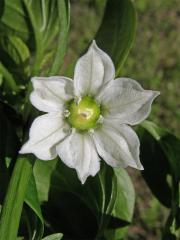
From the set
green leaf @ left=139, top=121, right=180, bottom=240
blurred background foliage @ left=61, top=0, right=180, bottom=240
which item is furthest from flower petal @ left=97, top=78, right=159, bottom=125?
blurred background foliage @ left=61, top=0, right=180, bottom=240

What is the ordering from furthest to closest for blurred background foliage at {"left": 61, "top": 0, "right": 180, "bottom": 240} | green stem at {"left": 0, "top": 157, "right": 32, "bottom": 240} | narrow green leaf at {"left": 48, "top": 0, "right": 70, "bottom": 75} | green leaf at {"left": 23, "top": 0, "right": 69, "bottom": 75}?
blurred background foliage at {"left": 61, "top": 0, "right": 180, "bottom": 240} < green leaf at {"left": 23, "top": 0, "right": 69, "bottom": 75} < narrow green leaf at {"left": 48, "top": 0, "right": 70, "bottom": 75} < green stem at {"left": 0, "top": 157, "right": 32, "bottom": 240}

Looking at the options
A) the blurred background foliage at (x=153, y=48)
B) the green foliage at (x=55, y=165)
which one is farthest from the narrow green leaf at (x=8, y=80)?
the blurred background foliage at (x=153, y=48)

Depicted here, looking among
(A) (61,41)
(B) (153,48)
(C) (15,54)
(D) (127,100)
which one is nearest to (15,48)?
(C) (15,54)

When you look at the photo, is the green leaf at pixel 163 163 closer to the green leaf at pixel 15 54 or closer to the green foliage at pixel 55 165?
the green foliage at pixel 55 165

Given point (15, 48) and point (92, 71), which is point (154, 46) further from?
point (92, 71)

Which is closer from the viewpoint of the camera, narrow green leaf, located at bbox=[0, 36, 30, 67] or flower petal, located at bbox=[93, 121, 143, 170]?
flower petal, located at bbox=[93, 121, 143, 170]

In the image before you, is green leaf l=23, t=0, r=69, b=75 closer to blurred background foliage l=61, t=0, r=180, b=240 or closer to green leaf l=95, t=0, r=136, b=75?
green leaf l=95, t=0, r=136, b=75
